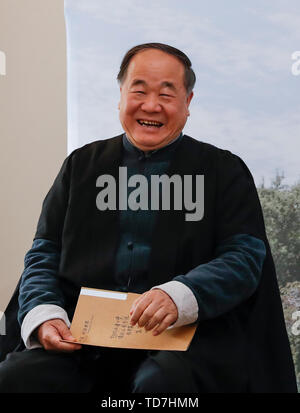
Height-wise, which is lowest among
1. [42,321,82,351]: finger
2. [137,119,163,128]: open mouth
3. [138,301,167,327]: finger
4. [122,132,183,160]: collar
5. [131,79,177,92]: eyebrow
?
[42,321,82,351]: finger

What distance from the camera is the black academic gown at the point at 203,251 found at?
144 cm

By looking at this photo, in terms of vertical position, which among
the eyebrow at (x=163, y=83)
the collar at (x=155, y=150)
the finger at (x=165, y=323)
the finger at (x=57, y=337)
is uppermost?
the eyebrow at (x=163, y=83)

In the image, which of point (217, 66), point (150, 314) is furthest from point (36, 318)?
point (217, 66)

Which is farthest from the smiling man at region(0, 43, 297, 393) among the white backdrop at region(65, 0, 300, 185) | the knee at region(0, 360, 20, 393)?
the white backdrop at region(65, 0, 300, 185)

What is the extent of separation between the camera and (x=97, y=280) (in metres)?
1.53

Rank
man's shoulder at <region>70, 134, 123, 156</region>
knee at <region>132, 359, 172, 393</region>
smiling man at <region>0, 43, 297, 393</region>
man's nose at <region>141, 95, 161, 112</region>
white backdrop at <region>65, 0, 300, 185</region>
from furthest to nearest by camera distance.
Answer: white backdrop at <region>65, 0, 300, 185</region> < man's shoulder at <region>70, 134, 123, 156</region> < man's nose at <region>141, 95, 161, 112</region> < smiling man at <region>0, 43, 297, 393</region> < knee at <region>132, 359, 172, 393</region>

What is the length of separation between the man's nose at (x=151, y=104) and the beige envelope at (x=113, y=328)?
1.57 feet

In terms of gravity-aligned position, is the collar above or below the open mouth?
→ below

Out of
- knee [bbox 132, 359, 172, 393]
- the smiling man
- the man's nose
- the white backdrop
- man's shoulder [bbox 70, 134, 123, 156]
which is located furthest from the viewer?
the white backdrop

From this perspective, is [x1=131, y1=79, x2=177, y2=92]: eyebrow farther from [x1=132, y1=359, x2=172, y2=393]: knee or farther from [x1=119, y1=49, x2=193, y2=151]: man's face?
[x1=132, y1=359, x2=172, y2=393]: knee

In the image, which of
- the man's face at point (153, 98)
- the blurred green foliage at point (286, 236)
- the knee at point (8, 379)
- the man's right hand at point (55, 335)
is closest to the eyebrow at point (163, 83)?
the man's face at point (153, 98)

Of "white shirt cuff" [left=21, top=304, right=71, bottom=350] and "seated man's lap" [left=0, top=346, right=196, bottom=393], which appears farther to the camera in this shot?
"white shirt cuff" [left=21, top=304, right=71, bottom=350]

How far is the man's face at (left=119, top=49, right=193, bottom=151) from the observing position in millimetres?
1572

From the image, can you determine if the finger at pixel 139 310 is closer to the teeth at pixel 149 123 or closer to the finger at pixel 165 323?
the finger at pixel 165 323
